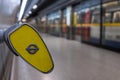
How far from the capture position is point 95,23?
1338 centimetres

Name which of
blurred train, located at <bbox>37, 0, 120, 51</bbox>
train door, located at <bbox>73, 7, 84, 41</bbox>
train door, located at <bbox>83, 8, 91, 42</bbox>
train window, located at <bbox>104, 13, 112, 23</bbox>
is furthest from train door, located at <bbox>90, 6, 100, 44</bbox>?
train door, located at <bbox>73, 7, 84, 41</bbox>

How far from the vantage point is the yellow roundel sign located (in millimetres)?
729

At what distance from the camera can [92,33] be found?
1391 centimetres

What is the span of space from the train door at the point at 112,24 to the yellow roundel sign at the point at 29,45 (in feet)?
32.9

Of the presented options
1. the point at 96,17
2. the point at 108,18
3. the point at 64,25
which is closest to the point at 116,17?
the point at 108,18

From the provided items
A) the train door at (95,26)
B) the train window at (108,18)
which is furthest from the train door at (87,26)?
the train window at (108,18)

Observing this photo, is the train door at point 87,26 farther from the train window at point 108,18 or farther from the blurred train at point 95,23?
the train window at point 108,18

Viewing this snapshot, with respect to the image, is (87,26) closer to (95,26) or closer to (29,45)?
(95,26)

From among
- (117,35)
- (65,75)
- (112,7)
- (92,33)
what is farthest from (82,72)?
(92,33)

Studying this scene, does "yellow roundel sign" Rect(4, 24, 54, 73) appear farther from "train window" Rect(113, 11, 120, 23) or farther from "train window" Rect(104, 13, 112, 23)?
"train window" Rect(104, 13, 112, 23)

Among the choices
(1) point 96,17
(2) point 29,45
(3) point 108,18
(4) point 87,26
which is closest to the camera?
(2) point 29,45

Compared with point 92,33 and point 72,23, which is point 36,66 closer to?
point 92,33

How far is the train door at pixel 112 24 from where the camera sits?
1058 cm

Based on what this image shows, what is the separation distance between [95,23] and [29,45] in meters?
12.8
